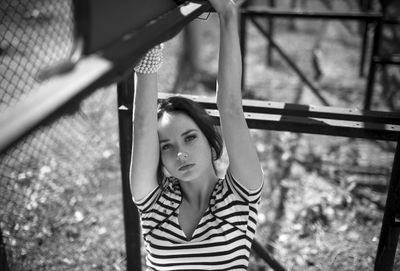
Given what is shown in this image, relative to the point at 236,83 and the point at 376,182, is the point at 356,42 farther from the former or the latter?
the point at 236,83

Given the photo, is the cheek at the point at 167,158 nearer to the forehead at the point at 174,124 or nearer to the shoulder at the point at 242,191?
the forehead at the point at 174,124

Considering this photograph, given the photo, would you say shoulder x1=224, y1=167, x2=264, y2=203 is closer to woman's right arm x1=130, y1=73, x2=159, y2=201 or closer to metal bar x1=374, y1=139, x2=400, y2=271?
woman's right arm x1=130, y1=73, x2=159, y2=201

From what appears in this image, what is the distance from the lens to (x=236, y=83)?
1696 mm

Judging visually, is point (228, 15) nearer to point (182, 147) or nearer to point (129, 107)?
point (182, 147)

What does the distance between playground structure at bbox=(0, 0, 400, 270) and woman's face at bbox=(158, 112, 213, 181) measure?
256mm

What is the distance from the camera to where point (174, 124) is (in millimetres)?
1774

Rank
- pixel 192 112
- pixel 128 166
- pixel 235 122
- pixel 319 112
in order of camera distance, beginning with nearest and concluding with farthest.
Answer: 1. pixel 235 122
2. pixel 192 112
3. pixel 319 112
4. pixel 128 166

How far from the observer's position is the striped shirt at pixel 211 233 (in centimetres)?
175

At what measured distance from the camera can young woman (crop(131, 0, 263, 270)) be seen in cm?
170

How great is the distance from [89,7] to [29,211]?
9.86 feet

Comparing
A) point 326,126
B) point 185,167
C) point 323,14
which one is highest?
point 323,14

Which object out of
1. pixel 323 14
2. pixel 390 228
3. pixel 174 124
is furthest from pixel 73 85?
pixel 323 14

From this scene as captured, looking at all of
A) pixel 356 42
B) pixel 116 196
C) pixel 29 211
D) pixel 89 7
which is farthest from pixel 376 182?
pixel 356 42

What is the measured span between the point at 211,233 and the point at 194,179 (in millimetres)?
207
